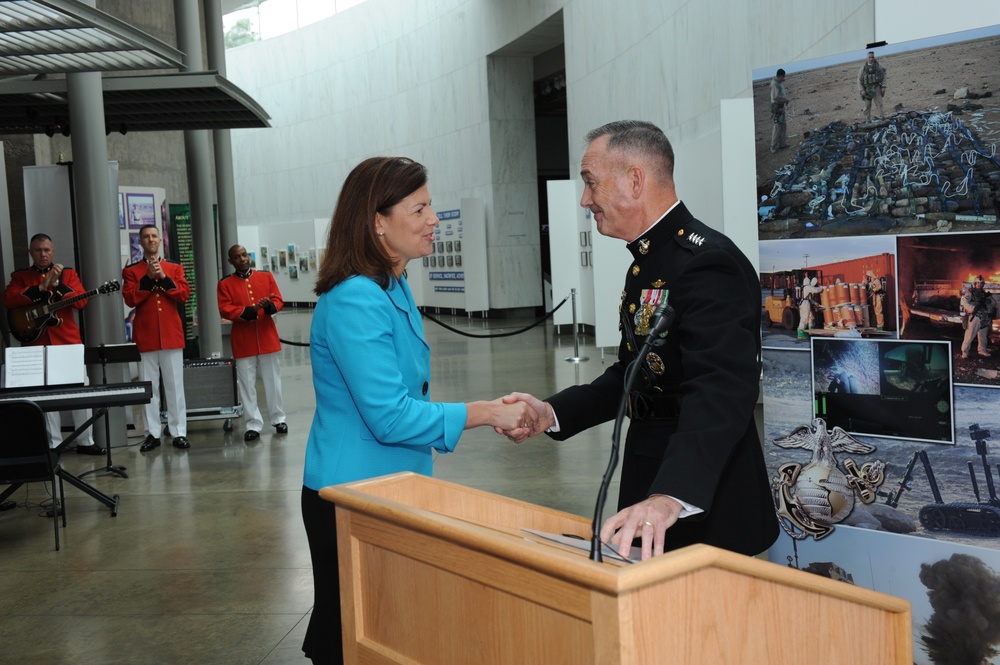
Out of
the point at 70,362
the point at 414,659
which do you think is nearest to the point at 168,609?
the point at 70,362

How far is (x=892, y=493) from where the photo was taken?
3.33 meters

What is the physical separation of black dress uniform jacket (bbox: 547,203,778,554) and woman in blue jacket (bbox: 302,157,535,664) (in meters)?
0.40

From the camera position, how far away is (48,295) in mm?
8398

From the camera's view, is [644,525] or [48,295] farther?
[48,295]


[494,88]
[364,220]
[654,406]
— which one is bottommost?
[654,406]

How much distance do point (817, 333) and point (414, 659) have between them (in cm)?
226

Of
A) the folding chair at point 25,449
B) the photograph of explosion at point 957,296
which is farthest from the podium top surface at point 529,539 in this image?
the folding chair at point 25,449

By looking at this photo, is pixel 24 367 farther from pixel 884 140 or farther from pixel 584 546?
pixel 584 546

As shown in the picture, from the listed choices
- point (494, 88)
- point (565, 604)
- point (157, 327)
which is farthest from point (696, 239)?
point (494, 88)

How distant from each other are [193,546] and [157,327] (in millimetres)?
3316

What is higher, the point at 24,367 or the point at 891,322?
the point at 891,322

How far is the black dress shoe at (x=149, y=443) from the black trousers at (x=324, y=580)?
672 centimetres

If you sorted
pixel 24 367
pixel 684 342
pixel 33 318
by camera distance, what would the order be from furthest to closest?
1. pixel 33 318
2. pixel 24 367
3. pixel 684 342

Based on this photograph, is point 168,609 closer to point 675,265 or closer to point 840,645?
point 675,265
